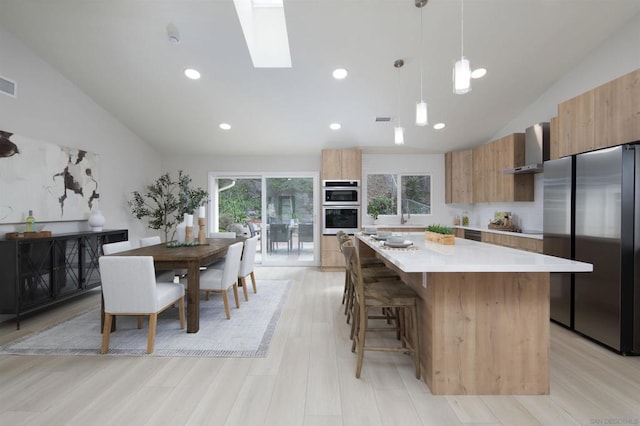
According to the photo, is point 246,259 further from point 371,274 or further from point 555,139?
point 555,139

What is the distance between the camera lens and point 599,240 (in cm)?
252

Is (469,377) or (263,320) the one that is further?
(263,320)

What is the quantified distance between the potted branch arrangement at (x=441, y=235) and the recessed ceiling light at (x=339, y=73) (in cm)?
226

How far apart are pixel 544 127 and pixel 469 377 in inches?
137

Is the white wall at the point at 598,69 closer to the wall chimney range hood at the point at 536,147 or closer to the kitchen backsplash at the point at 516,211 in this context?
the wall chimney range hood at the point at 536,147

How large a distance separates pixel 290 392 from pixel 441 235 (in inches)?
69.4

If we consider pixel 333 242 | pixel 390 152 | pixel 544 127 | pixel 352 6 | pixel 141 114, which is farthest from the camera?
pixel 390 152

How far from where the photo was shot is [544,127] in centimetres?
376

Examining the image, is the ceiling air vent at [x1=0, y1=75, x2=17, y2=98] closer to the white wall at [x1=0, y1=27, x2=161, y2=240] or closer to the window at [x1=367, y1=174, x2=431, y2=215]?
the white wall at [x1=0, y1=27, x2=161, y2=240]

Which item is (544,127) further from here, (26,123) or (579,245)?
(26,123)

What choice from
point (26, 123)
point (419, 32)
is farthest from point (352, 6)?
point (26, 123)

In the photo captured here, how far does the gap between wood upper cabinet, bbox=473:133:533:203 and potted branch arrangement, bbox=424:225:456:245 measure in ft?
7.66

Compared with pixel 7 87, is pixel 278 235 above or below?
below

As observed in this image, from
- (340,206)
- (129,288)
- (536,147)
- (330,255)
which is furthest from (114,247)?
(536,147)
